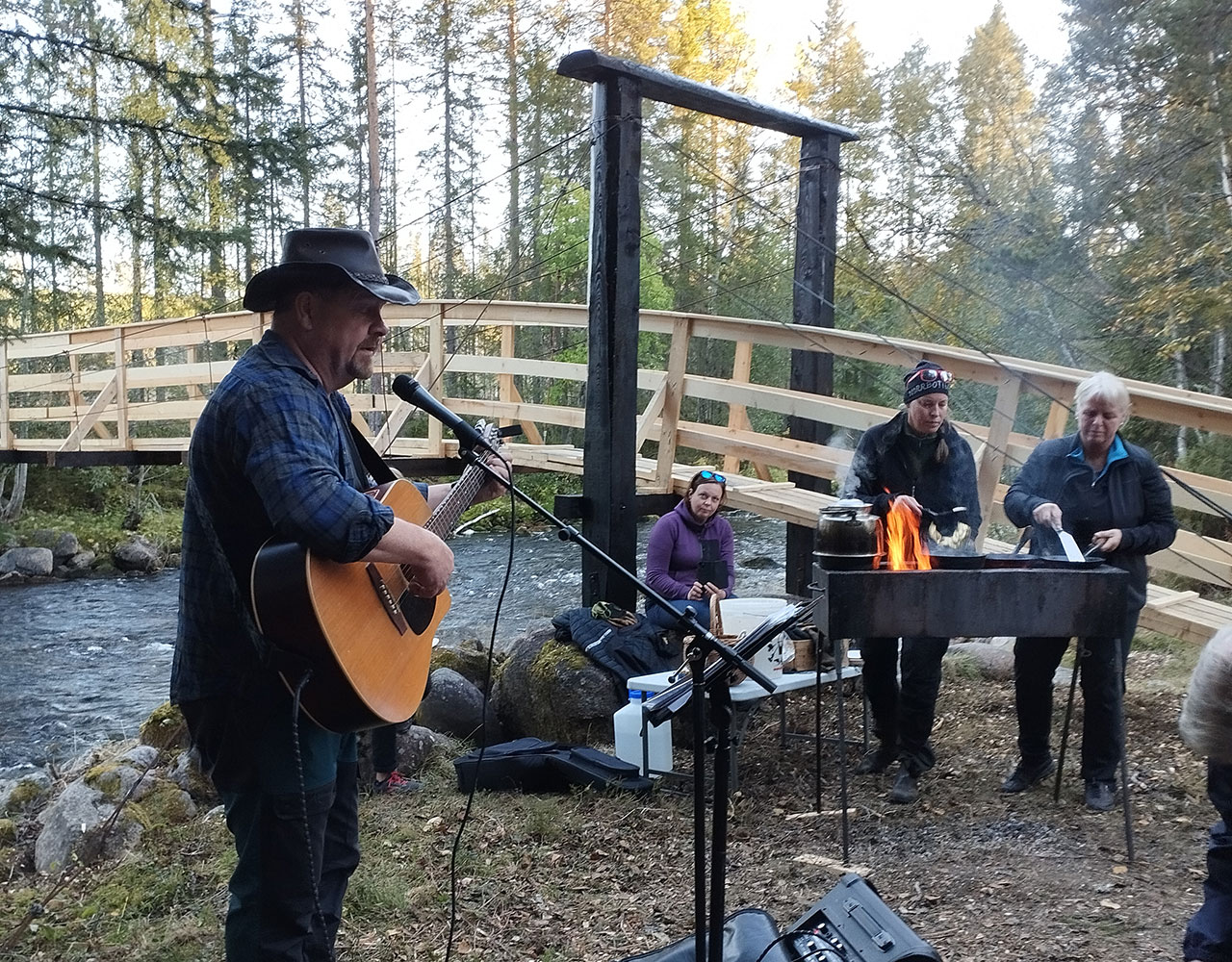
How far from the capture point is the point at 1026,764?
4191 millimetres

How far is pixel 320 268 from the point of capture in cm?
217

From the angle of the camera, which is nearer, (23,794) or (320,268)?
(320,268)

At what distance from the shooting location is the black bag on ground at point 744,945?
2295 mm

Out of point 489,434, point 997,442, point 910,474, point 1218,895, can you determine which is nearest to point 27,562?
point 997,442

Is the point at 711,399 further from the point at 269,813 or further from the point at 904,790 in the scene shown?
the point at 269,813

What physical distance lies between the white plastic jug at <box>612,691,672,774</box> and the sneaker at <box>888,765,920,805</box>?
3.26 feet

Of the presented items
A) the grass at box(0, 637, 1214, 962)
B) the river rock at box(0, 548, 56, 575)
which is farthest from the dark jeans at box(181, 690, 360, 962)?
the river rock at box(0, 548, 56, 575)

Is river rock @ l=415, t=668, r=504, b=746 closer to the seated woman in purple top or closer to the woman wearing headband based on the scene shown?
the seated woman in purple top

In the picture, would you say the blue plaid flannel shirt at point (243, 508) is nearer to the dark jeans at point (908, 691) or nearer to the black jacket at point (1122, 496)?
the dark jeans at point (908, 691)

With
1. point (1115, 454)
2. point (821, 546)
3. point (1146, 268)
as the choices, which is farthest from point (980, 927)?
point (1146, 268)

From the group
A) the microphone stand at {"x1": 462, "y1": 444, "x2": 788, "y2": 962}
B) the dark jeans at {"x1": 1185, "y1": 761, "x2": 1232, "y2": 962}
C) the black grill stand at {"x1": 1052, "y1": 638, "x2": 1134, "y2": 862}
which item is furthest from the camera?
the black grill stand at {"x1": 1052, "y1": 638, "x2": 1134, "y2": 862}

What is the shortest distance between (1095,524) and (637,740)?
219 cm

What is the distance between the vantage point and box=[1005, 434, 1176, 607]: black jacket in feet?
12.9

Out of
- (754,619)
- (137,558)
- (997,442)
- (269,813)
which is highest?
(997,442)
